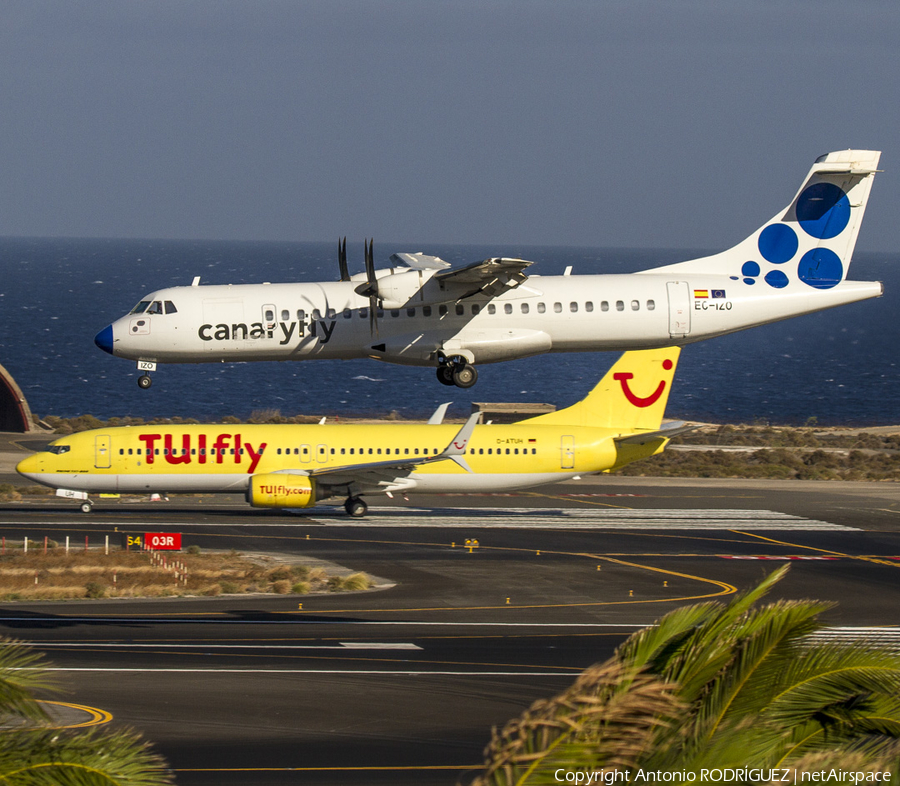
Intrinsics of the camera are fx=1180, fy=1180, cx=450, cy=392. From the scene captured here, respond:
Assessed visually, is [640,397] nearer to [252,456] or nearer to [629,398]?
[629,398]

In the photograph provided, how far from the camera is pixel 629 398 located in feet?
227

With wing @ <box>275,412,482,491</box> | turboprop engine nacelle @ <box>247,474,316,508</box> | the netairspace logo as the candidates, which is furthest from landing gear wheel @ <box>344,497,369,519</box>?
the netairspace logo

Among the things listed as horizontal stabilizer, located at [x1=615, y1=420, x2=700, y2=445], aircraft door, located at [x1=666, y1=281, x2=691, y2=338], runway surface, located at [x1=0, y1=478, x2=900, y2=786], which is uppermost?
aircraft door, located at [x1=666, y1=281, x2=691, y2=338]

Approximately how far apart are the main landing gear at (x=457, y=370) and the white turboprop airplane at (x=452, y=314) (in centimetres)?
→ 4

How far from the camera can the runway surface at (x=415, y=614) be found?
2997 centimetres

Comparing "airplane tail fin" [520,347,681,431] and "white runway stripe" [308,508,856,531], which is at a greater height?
"airplane tail fin" [520,347,681,431]

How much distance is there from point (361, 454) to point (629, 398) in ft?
52.8

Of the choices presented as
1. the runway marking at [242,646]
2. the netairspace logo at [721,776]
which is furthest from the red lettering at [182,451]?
the netairspace logo at [721,776]

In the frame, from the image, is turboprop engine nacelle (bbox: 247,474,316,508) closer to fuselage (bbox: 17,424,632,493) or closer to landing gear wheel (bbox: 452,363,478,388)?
fuselage (bbox: 17,424,632,493)

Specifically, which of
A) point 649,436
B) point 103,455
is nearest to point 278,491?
point 103,455

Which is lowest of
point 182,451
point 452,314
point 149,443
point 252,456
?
point 252,456

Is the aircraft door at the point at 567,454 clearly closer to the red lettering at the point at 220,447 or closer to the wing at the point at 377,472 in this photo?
the wing at the point at 377,472

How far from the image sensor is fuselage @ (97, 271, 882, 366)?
3256 cm

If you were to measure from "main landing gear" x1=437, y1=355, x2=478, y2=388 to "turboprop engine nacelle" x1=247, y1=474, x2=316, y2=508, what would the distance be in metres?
31.1
